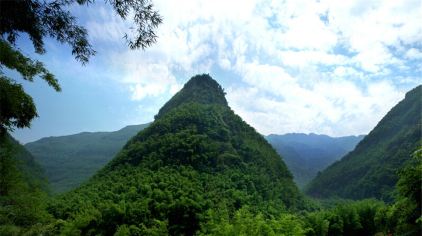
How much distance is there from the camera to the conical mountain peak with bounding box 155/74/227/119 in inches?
3284

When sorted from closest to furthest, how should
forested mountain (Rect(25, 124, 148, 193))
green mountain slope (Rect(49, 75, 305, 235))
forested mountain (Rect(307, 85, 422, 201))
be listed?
1. green mountain slope (Rect(49, 75, 305, 235))
2. forested mountain (Rect(307, 85, 422, 201))
3. forested mountain (Rect(25, 124, 148, 193))

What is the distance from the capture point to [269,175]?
56.4 m

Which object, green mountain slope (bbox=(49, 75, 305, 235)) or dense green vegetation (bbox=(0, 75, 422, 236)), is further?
green mountain slope (bbox=(49, 75, 305, 235))

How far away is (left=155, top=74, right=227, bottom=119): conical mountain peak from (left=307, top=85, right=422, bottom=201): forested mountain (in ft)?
117

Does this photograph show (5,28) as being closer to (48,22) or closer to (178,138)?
(48,22)

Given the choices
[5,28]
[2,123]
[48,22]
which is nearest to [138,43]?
[48,22]

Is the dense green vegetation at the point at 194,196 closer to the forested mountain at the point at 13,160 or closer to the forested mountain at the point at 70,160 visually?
the forested mountain at the point at 13,160

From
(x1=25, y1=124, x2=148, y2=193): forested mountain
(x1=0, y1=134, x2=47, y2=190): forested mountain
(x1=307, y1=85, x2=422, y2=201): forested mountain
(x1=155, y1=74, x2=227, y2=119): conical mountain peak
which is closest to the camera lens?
(x1=0, y1=134, x2=47, y2=190): forested mountain

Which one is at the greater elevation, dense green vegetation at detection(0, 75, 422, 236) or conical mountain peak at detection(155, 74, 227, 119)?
conical mountain peak at detection(155, 74, 227, 119)

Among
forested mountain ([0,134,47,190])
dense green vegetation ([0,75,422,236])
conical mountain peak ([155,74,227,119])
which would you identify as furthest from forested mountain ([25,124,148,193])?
forested mountain ([0,134,47,190])

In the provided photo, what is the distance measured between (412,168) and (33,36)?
7896 millimetres

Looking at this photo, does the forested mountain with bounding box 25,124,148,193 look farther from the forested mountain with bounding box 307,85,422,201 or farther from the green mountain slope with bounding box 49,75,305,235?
the forested mountain with bounding box 307,85,422,201

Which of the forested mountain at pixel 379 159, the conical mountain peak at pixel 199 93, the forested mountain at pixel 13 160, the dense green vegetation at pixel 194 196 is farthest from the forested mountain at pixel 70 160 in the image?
the forested mountain at pixel 379 159

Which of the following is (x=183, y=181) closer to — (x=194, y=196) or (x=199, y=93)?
(x=194, y=196)
